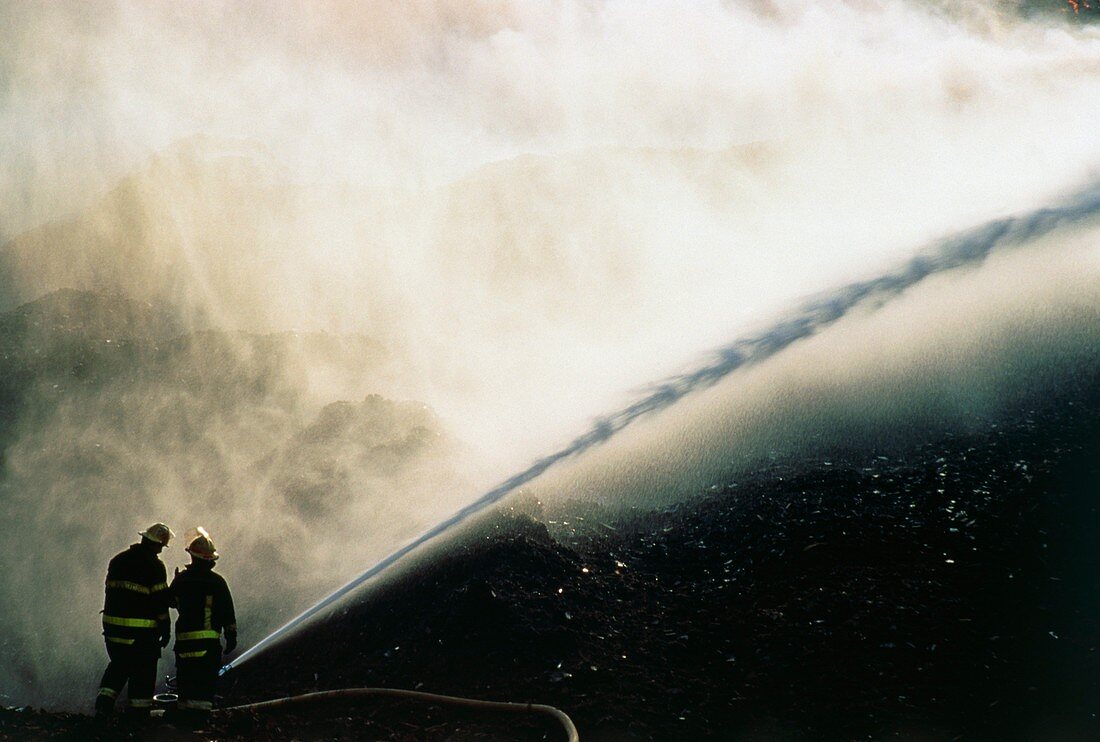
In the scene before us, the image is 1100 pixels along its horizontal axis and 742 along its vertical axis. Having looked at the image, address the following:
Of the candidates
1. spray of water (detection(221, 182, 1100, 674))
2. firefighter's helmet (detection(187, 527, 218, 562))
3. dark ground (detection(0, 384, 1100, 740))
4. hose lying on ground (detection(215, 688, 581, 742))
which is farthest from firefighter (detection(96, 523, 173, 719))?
spray of water (detection(221, 182, 1100, 674))

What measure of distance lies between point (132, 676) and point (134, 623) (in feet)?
2.07

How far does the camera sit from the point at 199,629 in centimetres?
848

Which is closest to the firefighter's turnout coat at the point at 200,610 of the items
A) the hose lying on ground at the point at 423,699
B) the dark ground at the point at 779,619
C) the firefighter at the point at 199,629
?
the firefighter at the point at 199,629

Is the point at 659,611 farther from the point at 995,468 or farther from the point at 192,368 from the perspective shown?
the point at 192,368

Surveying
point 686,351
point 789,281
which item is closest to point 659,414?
point 686,351

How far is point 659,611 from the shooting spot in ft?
32.9

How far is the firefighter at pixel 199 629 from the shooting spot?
836 centimetres

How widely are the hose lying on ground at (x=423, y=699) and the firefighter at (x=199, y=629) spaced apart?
0.87 metres

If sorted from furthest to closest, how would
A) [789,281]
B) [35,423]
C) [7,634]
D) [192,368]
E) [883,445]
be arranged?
[192,368], [35,423], [789,281], [7,634], [883,445]

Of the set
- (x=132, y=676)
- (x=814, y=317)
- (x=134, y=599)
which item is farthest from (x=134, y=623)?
(x=814, y=317)

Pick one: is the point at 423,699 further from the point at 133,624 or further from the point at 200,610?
the point at 133,624

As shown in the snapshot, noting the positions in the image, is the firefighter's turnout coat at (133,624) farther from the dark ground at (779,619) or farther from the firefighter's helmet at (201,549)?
the dark ground at (779,619)

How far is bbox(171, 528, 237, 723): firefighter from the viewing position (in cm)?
836

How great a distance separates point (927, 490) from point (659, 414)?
6.14 m
